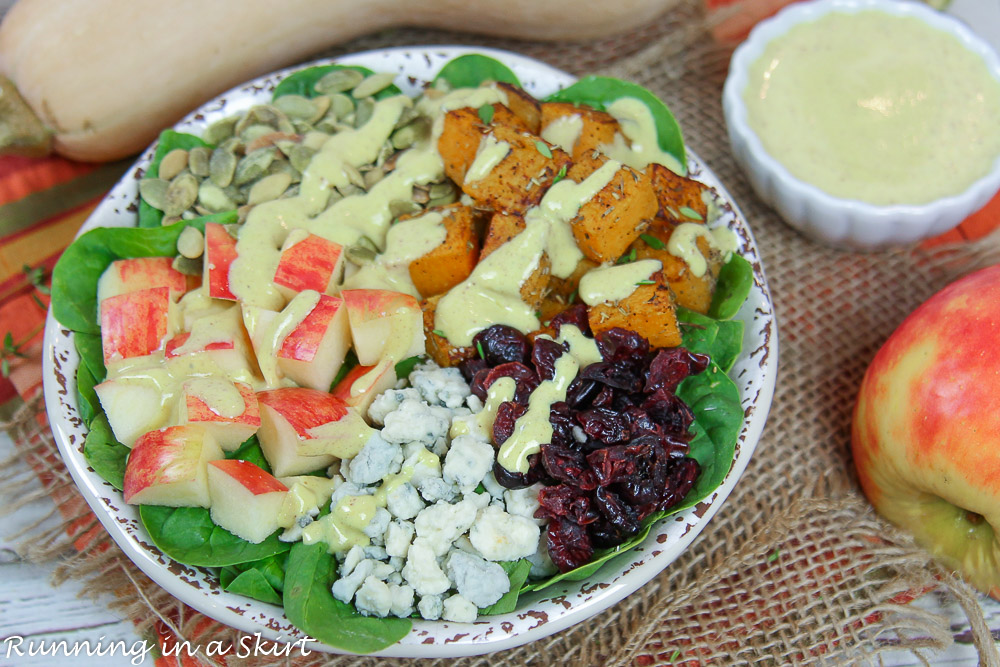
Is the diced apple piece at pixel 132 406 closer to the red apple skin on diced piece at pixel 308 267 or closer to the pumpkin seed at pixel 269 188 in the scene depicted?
the red apple skin on diced piece at pixel 308 267

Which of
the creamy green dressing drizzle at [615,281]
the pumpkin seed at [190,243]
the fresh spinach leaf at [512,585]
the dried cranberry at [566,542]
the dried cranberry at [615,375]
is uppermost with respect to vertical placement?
the pumpkin seed at [190,243]

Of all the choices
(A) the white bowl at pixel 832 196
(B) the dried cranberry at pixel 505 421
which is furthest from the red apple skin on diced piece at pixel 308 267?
(A) the white bowl at pixel 832 196

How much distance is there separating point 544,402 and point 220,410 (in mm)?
667

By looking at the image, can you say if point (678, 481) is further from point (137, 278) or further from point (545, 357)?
point (137, 278)

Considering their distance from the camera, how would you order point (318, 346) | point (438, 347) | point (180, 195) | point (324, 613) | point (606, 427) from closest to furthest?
point (324, 613) < point (606, 427) < point (318, 346) < point (438, 347) < point (180, 195)

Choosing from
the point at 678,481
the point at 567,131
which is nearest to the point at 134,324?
the point at 567,131

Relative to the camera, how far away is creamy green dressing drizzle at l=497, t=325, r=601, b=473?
1593mm

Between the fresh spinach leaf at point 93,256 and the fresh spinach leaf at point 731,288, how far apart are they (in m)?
1.23

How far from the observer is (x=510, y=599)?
153 centimetres

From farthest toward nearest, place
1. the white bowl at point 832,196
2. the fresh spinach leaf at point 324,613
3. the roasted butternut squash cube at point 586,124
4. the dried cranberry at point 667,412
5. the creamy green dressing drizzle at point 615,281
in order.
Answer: the white bowl at point 832,196 → the roasted butternut squash cube at point 586,124 → the creamy green dressing drizzle at point 615,281 → the dried cranberry at point 667,412 → the fresh spinach leaf at point 324,613

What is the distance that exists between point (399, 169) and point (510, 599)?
1.10 meters

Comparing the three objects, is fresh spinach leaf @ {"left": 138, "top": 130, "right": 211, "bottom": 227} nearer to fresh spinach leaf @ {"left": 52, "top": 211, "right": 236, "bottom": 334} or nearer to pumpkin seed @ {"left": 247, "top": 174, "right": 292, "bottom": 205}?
fresh spinach leaf @ {"left": 52, "top": 211, "right": 236, "bottom": 334}

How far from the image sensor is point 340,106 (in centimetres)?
223

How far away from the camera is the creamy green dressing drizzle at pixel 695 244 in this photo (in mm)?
1858
